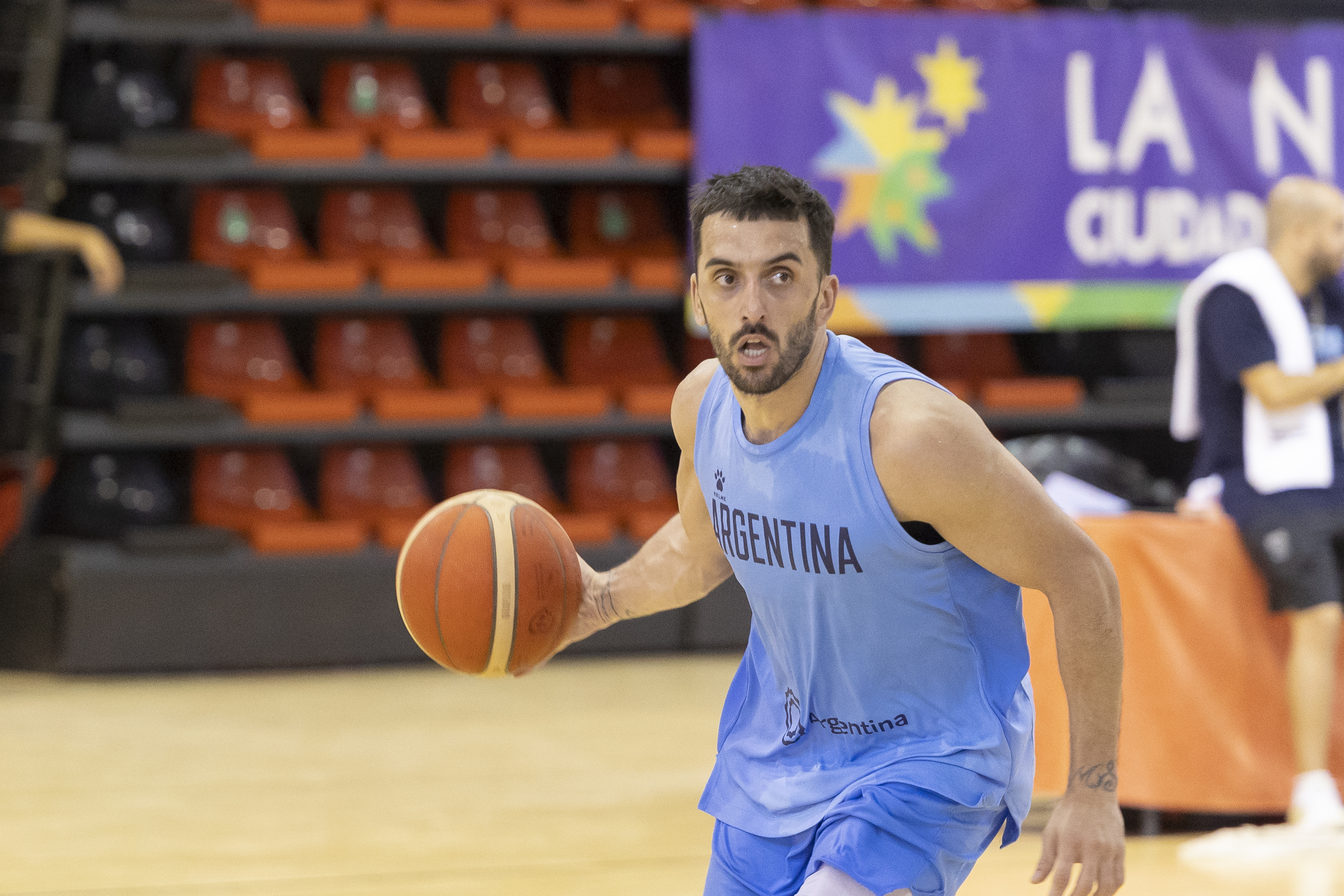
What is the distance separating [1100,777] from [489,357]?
502 cm

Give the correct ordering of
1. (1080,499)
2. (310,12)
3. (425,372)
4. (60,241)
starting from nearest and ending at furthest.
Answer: (1080,499) → (60,241) → (310,12) → (425,372)

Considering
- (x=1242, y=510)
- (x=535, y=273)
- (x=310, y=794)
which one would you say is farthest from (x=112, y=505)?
(x=1242, y=510)

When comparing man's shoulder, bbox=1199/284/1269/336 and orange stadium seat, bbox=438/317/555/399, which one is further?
orange stadium seat, bbox=438/317/555/399

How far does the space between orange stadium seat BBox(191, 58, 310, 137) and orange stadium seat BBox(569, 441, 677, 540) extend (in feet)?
6.08

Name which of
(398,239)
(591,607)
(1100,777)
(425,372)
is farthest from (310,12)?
(1100,777)

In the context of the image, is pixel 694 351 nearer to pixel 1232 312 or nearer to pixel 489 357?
pixel 489 357

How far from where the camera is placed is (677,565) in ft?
8.68

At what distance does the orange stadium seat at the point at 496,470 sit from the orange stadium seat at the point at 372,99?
1.38 m

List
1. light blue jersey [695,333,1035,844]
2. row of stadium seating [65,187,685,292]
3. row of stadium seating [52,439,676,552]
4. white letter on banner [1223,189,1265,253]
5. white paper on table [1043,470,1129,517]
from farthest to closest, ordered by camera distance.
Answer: white letter on banner [1223,189,1265,253], row of stadium seating [65,187,685,292], row of stadium seating [52,439,676,552], white paper on table [1043,470,1129,517], light blue jersey [695,333,1035,844]

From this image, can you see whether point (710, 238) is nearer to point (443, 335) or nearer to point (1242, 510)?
point (1242, 510)

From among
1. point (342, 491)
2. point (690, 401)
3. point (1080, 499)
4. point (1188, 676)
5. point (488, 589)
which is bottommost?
point (1188, 676)

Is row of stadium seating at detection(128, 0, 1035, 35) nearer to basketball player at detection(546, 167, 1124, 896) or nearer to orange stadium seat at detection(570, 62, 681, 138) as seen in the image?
orange stadium seat at detection(570, 62, 681, 138)

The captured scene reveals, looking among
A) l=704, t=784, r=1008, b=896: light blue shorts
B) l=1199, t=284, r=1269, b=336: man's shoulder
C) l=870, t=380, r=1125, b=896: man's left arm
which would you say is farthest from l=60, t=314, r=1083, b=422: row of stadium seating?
l=870, t=380, r=1125, b=896: man's left arm

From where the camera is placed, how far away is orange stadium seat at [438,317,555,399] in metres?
6.80
